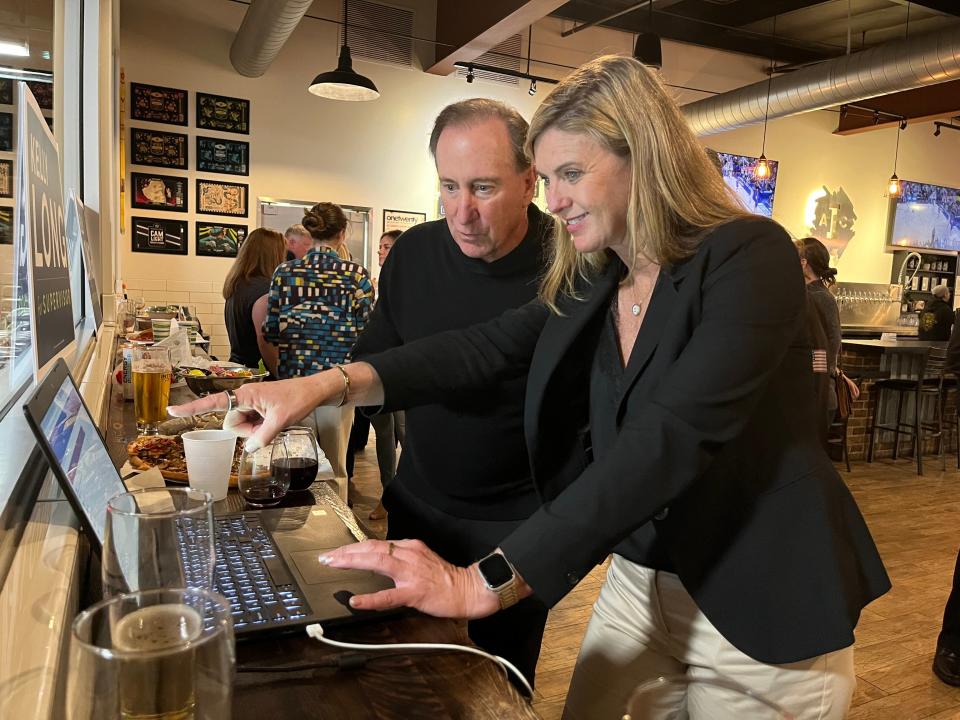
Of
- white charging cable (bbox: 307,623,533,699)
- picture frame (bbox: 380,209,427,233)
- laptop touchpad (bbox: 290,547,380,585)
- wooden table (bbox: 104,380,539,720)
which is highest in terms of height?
picture frame (bbox: 380,209,427,233)

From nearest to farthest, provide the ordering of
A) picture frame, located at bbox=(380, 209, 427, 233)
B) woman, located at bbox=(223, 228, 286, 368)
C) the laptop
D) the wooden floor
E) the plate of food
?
the laptop → the plate of food → the wooden floor → woman, located at bbox=(223, 228, 286, 368) → picture frame, located at bbox=(380, 209, 427, 233)

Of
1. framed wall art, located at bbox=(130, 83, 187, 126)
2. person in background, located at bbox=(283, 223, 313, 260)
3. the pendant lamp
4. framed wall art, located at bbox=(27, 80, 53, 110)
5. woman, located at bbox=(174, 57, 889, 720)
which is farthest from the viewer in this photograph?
framed wall art, located at bbox=(130, 83, 187, 126)

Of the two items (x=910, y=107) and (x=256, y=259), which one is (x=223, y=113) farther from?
(x=910, y=107)

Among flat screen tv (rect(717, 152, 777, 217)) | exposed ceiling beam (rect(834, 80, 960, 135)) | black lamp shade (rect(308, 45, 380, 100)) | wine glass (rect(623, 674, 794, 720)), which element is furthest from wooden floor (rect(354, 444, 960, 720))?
exposed ceiling beam (rect(834, 80, 960, 135))

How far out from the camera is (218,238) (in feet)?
23.9

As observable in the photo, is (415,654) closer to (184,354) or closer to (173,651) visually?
(173,651)

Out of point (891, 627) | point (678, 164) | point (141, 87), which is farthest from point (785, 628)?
point (141, 87)

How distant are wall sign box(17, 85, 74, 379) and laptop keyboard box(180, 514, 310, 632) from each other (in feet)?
1.24

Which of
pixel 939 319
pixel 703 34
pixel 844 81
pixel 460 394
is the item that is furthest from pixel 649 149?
pixel 703 34

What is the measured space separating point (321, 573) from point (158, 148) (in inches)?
273

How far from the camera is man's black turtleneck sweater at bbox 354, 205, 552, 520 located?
1630 millimetres

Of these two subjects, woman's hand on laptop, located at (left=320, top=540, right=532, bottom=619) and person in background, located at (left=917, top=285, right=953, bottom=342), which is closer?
woman's hand on laptop, located at (left=320, top=540, right=532, bottom=619)

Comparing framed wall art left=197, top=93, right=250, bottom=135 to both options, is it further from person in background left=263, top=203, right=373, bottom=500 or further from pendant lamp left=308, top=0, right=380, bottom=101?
person in background left=263, top=203, right=373, bottom=500

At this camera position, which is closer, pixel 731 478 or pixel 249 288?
pixel 731 478
